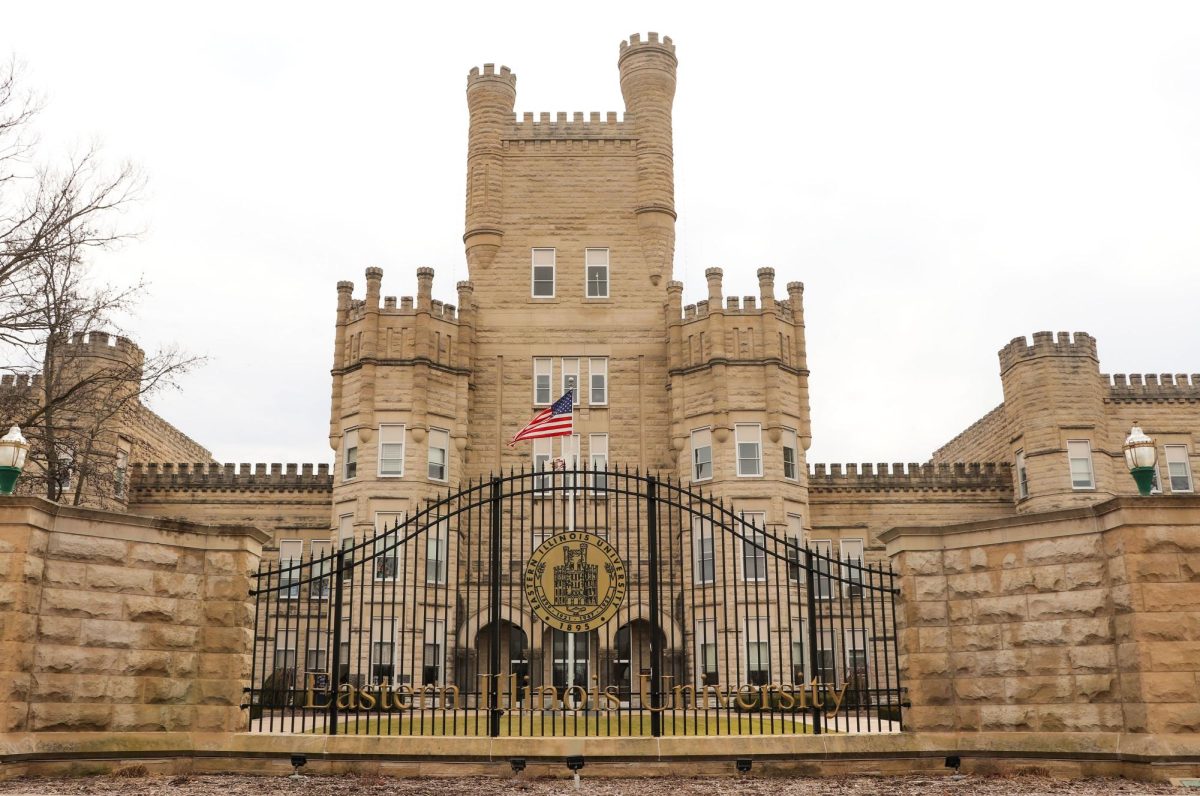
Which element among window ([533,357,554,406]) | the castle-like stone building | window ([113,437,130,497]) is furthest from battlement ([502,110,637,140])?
window ([113,437,130,497])

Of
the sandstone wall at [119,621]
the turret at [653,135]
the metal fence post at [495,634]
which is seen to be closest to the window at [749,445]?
the turret at [653,135]

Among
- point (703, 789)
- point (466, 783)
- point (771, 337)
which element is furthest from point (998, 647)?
point (771, 337)

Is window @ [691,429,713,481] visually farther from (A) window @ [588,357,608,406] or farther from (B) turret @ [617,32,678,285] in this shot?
(B) turret @ [617,32,678,285]

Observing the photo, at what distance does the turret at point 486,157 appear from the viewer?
39.7 m

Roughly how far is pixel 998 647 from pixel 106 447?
34.3m

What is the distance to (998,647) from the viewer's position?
13.9 meters

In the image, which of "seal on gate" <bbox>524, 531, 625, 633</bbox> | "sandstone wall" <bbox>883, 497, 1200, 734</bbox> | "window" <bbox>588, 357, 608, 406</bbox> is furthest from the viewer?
"window" <bbox>588, 357, 608, 406</bbox>

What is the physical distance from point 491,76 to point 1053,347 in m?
24.7

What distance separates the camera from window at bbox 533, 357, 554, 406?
1499 inches

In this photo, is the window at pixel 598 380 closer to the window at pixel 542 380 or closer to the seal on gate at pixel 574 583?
the window at pixel 542 380

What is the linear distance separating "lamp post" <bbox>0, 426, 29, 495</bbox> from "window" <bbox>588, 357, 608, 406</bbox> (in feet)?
84.4

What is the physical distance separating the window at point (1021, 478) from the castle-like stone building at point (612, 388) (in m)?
0.13

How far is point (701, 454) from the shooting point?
36.4m

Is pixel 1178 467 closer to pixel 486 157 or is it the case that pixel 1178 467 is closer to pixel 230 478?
pixel 486 157
